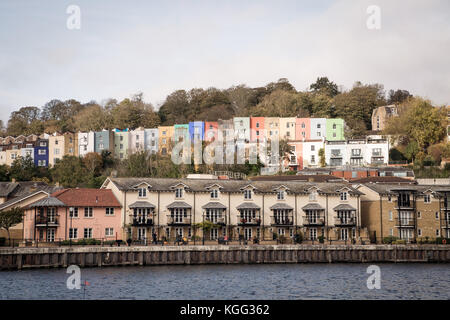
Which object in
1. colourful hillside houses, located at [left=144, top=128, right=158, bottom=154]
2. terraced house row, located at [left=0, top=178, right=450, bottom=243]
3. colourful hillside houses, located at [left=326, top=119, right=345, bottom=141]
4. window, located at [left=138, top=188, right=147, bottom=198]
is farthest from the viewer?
colourful hillside houses, located at [left=144, top=128, right=158, bottom=154]

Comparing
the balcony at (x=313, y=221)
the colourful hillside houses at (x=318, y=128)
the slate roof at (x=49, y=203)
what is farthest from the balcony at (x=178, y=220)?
the colourful hillside houses at (x=318, y=128)

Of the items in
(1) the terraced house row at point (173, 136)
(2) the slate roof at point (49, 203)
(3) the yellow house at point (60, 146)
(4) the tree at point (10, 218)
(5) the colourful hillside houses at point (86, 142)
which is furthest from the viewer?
(3) the yellow house at point (60, 146)

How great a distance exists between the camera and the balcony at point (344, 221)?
7462 centimetres

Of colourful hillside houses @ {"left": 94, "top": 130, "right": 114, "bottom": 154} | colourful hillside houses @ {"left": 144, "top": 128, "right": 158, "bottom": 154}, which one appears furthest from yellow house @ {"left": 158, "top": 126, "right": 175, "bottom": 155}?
colourful hillside houses @ {"left": 94, "top": 130, "right": 114, "bottom": 154}

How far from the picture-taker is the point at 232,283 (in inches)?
1955

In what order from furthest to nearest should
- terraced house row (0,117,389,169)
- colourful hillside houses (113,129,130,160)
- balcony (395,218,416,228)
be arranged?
colourful hillside houses (113,129,130,160) < terraced house row (0,117,389,169) < balcony (395,218,416,228)

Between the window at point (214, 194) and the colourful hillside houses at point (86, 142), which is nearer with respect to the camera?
the window at point (214, 194)

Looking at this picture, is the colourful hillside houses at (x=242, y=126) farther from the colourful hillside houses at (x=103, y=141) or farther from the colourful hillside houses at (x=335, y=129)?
the colourful hillside houses at (x=103, y=141)

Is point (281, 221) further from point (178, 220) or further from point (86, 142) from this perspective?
point (86, 142)

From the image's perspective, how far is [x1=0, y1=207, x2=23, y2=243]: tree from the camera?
62250mm

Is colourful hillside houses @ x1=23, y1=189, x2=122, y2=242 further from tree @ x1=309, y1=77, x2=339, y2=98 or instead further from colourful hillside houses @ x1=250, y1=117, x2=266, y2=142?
tree @ x1=309, y1=77, x2=339, y2=98

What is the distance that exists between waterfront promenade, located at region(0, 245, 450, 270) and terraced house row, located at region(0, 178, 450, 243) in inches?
138

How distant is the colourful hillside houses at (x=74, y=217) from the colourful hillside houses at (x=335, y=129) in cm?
5771

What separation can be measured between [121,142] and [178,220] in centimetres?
5371
